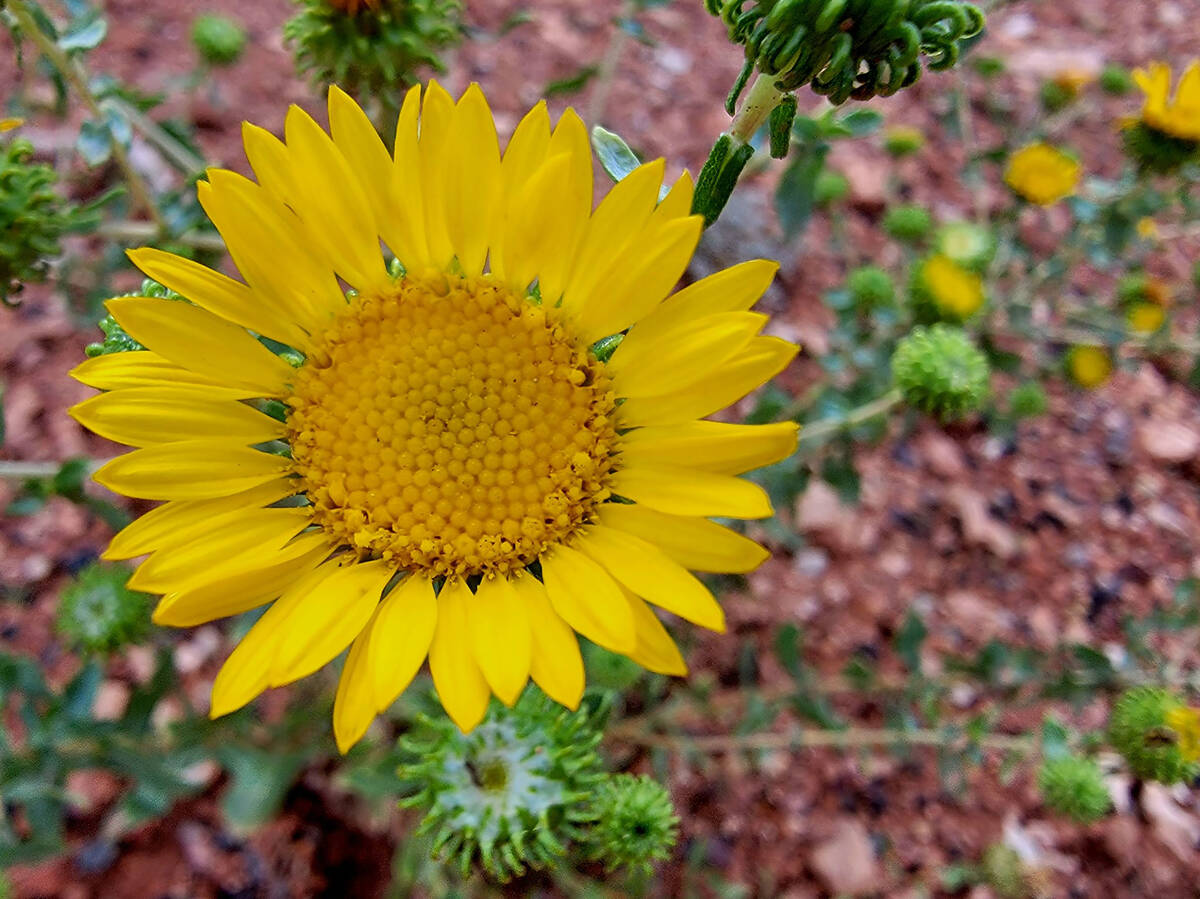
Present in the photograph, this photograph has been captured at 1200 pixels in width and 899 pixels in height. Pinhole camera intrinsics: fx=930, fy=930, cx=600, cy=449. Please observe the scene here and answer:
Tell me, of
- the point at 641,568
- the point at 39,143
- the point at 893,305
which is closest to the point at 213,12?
the point at 39,143

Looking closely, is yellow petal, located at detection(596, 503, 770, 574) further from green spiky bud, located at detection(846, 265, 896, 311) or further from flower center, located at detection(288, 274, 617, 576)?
green spiky bud, located at detection(846, 265, 896, 311)

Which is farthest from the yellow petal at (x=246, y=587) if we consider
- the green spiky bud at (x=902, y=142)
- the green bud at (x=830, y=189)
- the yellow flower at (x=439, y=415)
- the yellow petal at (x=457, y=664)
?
the green spiky bud at (x=902, y=142)

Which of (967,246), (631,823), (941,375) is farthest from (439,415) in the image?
(967,246)

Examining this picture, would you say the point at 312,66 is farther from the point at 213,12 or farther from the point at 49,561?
the point at 213,12

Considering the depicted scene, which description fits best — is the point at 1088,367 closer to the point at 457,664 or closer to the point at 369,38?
the point at 369,38

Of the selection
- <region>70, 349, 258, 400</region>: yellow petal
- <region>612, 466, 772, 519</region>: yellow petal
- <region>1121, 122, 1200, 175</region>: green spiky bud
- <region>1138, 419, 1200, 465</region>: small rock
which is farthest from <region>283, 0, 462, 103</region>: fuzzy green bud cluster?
<region>1138, 419, 1200, 465</region>: small rock

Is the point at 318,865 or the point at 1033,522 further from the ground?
the point at 318,865

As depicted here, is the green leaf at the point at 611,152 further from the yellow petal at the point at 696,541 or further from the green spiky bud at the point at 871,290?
the green spiky bud at the point at 871,290
